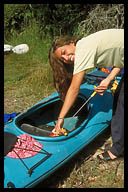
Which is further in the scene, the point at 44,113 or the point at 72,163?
the point at 44,113

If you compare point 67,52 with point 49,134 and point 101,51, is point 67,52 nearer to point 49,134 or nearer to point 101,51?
point 101,51

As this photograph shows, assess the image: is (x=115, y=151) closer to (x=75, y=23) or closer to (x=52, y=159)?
(x=52, y=159)

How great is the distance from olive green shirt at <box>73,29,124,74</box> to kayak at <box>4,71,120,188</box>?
757 millimetres

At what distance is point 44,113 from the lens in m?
2.89

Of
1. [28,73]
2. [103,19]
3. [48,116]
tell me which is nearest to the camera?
[48,116]

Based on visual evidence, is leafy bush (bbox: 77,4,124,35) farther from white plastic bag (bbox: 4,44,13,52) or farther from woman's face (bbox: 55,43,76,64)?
woman's face (bbox: 55,43,76,64)

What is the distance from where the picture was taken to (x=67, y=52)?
2.13m

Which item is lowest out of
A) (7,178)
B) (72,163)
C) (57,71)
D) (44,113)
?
(72,163)

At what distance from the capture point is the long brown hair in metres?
2.27

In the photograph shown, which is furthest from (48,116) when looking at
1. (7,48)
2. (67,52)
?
(7,48)

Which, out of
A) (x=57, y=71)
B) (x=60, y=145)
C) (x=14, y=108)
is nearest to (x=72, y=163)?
(x=60, y=145)

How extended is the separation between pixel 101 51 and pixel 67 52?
331 millimetres

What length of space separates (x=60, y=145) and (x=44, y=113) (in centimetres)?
77
